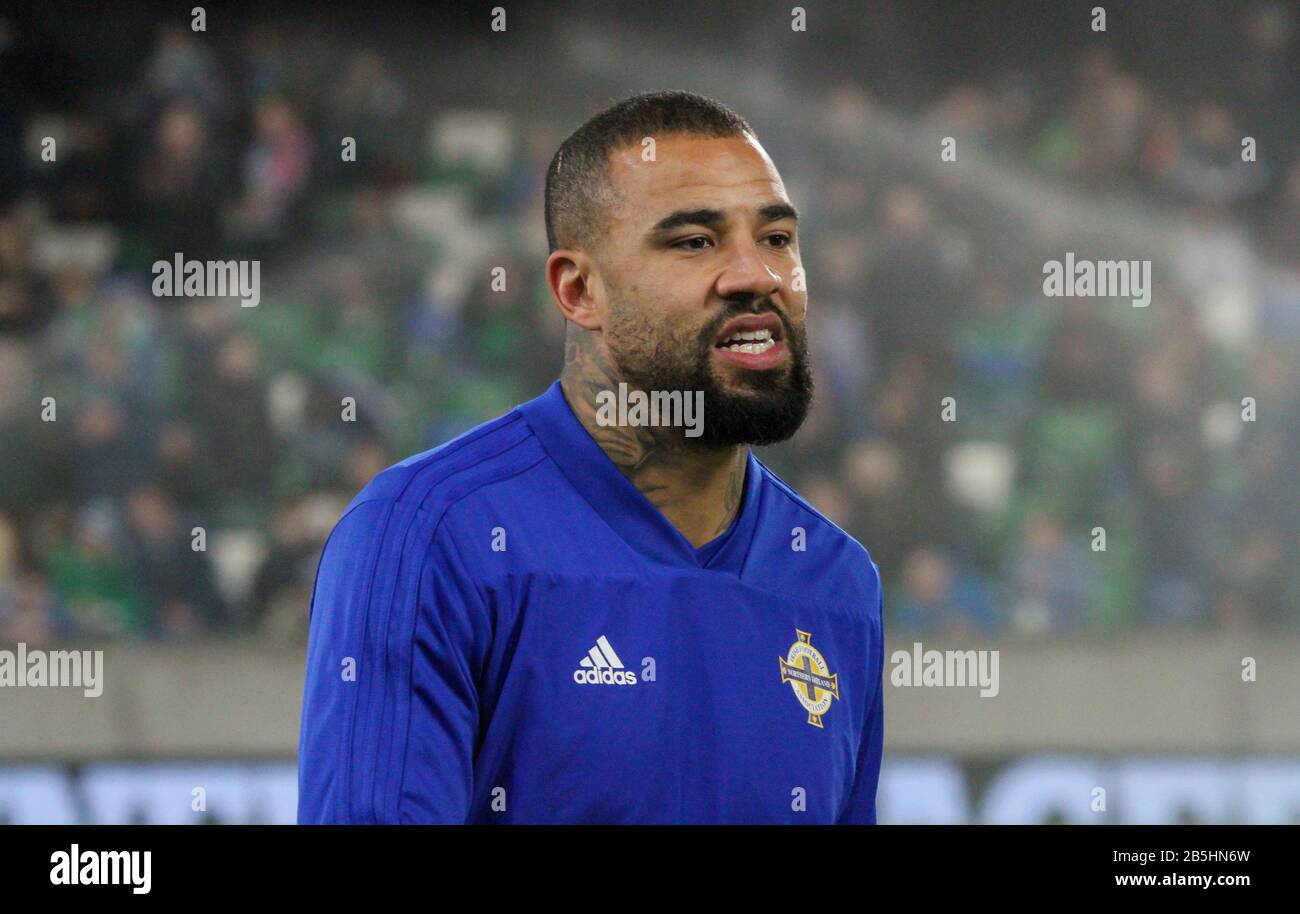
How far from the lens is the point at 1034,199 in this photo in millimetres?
8664

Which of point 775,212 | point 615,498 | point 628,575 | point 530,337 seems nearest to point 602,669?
point 628,575

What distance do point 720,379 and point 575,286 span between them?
290mm

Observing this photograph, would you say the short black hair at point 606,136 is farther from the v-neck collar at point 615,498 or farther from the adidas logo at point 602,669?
the adidas logo at point 602,669

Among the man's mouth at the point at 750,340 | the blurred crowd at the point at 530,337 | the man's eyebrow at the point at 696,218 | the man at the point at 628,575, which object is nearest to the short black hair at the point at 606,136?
the man at the point at 628,575

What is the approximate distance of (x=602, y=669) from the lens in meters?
2.24

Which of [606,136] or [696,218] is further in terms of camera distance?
[606,136]

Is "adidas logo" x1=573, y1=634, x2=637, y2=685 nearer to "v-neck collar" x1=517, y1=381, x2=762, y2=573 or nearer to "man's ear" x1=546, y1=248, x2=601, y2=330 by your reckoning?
"v-neck collar" x1=517, y1=381, x2=762, y2=573

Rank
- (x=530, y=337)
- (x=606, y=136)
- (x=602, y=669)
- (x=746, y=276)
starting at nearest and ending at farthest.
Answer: (x=602, y=669) < (x=746, y=276) < (x=606, y=136) < (x=530, y=337)

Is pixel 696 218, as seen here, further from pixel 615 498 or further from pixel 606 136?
pixel 615 498

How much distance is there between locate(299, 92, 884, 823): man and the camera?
2.19 meters

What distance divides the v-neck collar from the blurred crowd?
5047 mm

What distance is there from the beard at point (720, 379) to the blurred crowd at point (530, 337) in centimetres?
510

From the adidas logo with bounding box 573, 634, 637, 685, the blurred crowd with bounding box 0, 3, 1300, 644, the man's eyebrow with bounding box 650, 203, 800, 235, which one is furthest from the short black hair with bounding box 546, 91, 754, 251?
the blurred crowd with bounding box 0, 3, 1300, 644
